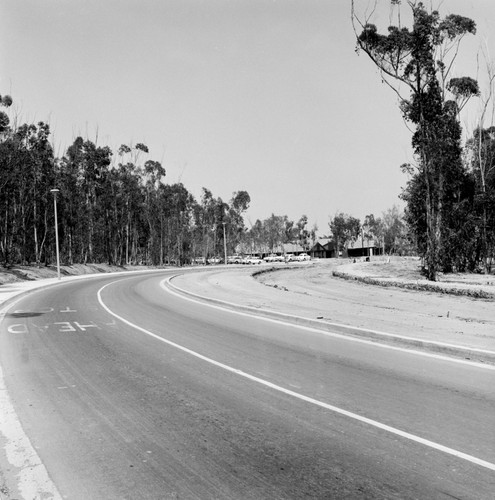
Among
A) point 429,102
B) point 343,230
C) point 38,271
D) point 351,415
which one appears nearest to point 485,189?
point 429,102

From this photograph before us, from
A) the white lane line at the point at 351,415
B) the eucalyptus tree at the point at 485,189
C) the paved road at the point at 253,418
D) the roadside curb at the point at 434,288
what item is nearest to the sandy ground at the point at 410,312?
the roadside curb at the point at 434,288

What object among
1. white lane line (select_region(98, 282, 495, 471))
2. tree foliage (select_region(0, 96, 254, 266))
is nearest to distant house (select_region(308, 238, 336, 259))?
tree foliage (select_region(0, 96, 254, 266))

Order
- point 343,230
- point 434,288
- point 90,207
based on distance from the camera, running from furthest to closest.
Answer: point 343,230, point 90,207, point 434,288

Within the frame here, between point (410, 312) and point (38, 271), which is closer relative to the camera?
point (410, 312)

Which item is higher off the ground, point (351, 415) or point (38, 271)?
point (351, 415)

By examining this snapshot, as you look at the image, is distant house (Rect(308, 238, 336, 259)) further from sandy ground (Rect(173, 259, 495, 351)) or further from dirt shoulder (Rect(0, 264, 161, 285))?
sandy ground (Rect(173, 259, 495, 351))

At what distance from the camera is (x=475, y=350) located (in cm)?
848

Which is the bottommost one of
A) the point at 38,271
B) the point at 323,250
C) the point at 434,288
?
the point at 323,250

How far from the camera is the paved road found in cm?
398

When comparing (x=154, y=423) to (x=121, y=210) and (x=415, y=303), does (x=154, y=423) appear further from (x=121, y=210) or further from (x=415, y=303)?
(x=121, y=210)

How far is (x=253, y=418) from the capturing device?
5.51 m

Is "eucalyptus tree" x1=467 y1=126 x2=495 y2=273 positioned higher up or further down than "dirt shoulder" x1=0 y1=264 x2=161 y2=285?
higher up

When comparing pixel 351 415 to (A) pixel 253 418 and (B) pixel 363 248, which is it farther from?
(B) pixel 363 248

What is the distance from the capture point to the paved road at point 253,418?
3982mm
